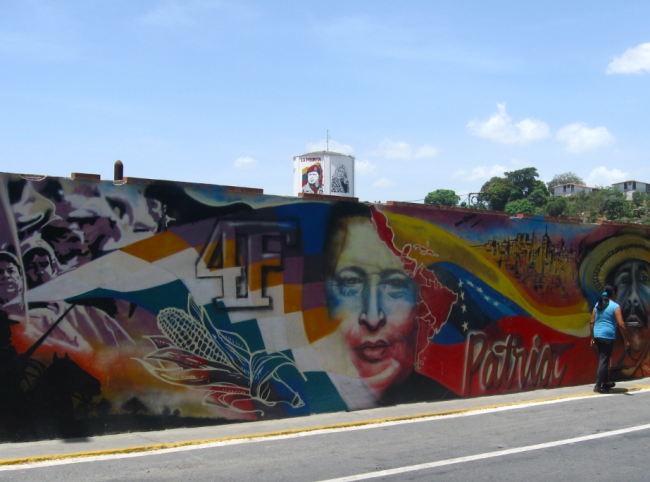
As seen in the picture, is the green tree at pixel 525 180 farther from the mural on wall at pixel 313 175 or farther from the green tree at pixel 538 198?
the mural on wall at pixel 313 175

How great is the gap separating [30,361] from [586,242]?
32.3 feet

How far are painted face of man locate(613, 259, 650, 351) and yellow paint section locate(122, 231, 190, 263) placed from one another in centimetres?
915

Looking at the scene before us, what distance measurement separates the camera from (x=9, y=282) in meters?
6.04

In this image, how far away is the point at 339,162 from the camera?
81.9m

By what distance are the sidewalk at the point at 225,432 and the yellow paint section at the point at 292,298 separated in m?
1.44

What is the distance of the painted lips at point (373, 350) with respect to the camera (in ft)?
27.8

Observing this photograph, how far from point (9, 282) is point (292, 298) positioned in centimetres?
335

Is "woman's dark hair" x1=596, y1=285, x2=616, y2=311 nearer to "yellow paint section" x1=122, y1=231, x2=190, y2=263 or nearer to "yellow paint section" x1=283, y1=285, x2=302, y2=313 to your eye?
"yellow paint section" x1=283, y1=285, x2=302, y2=313

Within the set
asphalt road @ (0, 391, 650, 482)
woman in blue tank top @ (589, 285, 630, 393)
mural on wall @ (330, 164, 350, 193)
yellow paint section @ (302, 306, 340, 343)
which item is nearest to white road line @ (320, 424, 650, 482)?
asphalt road @ (0, 391, 650, 482)

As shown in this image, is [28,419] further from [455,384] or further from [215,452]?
[455,384]

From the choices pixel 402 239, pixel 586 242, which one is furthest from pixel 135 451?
pixel 586 242

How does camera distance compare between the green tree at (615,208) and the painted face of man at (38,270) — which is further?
the green tree at (615,208)

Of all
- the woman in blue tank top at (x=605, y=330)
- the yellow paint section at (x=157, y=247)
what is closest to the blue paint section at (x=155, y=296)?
the yellow paint section at (x=157, y=247)

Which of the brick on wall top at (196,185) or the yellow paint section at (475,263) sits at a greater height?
the brick on wall top at (196,185)
